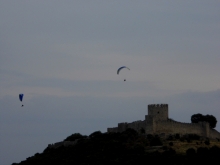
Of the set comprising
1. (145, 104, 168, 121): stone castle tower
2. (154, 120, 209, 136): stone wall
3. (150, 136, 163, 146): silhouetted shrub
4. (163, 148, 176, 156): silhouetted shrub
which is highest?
(145, 104, 168, 121): stone castle tower

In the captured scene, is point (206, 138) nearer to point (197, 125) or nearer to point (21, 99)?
point (197, 125)

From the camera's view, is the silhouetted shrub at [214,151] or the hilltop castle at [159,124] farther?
the hilltop castle at [159,124]

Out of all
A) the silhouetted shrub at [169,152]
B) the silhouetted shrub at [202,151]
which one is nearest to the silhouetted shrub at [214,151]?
the silhouetted shrub at [202,151]

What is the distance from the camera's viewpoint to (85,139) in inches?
3113

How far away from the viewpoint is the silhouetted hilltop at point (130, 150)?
224ft

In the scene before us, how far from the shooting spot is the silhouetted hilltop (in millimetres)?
68375

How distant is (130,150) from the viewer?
72062 mm

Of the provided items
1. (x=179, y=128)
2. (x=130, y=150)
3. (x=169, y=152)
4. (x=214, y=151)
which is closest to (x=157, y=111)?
(x=179, y=128)

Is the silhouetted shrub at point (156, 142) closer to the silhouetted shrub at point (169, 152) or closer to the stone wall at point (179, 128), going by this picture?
the silhouetted shrub at point (169, 152)

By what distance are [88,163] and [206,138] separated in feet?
42.9

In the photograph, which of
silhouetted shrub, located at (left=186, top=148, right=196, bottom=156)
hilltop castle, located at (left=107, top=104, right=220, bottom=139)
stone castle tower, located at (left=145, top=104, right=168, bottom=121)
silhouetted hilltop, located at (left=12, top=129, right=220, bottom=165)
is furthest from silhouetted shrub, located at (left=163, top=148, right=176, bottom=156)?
stone castle tower, located at (left=145, top=104, right=168, bottom=121)

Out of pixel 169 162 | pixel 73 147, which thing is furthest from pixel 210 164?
pixel 73 147

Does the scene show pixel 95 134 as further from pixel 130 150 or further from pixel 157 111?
pixel 130 150

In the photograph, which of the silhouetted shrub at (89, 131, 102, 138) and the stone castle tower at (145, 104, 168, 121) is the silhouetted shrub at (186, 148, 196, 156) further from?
the silhouetted shrub at (89, 131, 102, 138)
